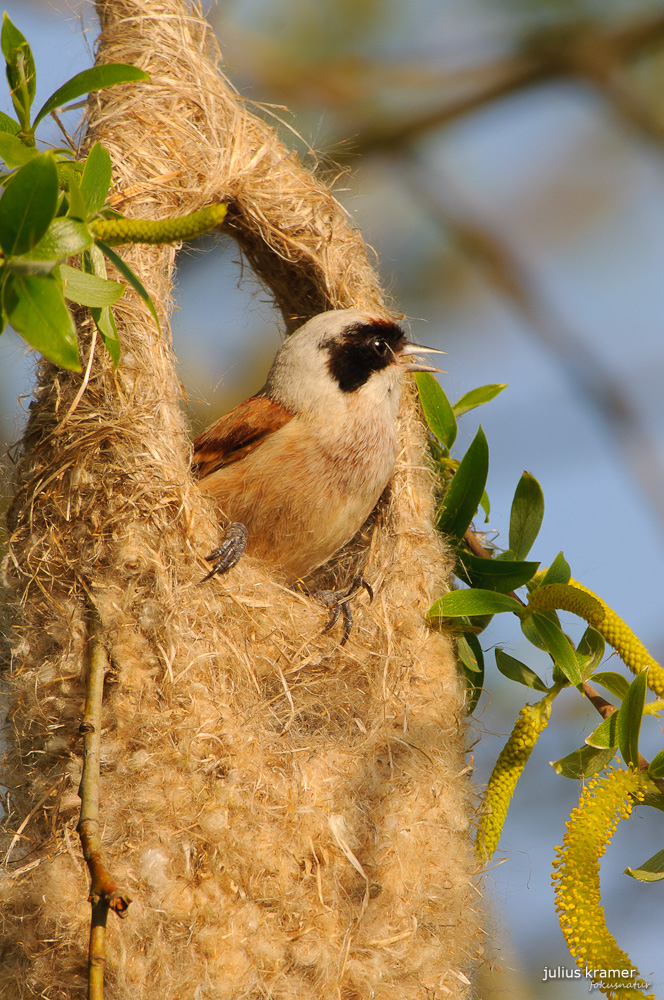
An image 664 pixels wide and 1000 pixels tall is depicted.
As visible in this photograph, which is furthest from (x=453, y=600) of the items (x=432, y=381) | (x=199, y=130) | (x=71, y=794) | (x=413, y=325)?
(x=199, y=130)

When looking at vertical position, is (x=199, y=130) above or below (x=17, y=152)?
above

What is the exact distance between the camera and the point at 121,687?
77.8 inches

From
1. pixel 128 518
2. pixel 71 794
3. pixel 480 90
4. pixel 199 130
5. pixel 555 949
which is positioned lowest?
pixel 555 949

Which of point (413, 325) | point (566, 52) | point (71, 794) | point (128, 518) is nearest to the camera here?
point (71, 794)

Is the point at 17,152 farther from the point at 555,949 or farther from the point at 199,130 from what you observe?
the point at 555,949

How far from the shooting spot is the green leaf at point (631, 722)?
1988mm

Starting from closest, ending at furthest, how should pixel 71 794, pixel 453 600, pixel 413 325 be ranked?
pixel 71 794 → pixel 453 600 → pixel 413 325

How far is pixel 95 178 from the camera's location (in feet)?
4.71

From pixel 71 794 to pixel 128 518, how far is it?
0.63 meters

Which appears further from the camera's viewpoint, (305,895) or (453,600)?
(453,600)

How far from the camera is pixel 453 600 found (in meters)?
2.34

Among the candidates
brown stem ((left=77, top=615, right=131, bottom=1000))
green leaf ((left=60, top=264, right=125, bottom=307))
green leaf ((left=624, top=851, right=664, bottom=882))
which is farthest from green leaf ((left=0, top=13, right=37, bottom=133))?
green leaf ((left=624, top=851, right=664, bottom=882))

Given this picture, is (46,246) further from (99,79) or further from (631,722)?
(631,722)

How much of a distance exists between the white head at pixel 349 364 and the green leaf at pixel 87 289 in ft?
4.73
